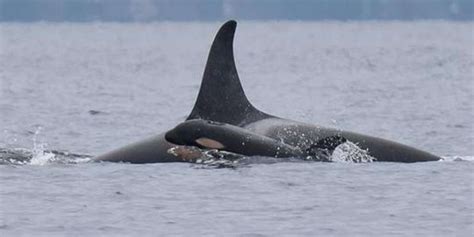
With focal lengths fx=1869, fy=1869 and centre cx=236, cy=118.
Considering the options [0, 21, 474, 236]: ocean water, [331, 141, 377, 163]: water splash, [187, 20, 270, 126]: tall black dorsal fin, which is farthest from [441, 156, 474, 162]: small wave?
[187, 20, 270, 126]: tall black dorsal fin

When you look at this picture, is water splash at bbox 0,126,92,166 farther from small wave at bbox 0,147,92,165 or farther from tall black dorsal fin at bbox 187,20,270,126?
tall black dorsal fin at bbox 187,20,270,126

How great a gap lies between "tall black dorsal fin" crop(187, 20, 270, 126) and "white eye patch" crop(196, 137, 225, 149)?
1321mm

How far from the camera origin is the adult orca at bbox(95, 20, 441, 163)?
→ 2466 cm

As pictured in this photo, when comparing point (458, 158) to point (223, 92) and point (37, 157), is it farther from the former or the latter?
point (37, 157)

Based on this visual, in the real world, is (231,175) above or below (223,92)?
below

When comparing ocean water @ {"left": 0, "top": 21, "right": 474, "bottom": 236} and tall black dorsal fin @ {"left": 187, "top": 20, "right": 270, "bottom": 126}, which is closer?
ocean water @ {"left": 0, "top": 21, "right": 474, "bottom": 236}

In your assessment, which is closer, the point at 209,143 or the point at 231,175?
the point at 231,175

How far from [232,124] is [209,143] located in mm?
1530

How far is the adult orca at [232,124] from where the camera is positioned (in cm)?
2466

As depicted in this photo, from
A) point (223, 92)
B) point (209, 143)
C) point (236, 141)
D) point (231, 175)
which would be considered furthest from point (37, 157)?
point (231, 175)

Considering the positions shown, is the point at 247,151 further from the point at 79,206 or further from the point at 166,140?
the point at 79,206

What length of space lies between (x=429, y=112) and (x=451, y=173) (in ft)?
52.4

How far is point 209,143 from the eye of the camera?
933 inches

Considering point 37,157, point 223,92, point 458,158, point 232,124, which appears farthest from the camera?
point 458,158
